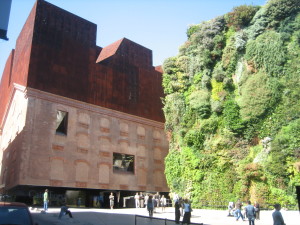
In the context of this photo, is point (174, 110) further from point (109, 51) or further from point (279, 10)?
point (109, 51)

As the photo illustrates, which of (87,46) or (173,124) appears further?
(87,46)

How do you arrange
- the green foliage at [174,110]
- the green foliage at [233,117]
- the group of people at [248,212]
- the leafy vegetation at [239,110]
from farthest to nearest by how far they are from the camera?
the green foliage at [174,110] → the green foliage at [233,117] → the leafy vegetation at [239,110] → the group of people at [248,212]

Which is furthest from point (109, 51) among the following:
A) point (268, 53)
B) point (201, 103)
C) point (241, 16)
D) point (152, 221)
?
point (152, 221)

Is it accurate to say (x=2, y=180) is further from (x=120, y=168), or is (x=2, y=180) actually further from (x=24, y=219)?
(x=24, y=219)

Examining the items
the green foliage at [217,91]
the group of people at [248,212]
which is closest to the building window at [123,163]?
the green foliage at [217,91]

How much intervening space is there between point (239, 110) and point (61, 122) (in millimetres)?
17708

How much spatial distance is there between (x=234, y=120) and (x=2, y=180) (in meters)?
27.8

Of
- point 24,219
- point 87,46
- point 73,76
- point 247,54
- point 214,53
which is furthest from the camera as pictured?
point 87,46

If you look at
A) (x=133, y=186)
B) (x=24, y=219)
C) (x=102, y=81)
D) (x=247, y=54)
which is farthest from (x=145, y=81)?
(x=24, y=219)

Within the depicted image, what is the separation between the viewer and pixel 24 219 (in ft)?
24.6

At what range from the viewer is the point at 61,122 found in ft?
104

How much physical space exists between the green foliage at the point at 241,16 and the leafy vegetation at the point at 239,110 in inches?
3.4

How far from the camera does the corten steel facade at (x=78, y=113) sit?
1178 inches

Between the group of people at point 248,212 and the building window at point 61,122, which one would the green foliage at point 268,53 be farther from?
the building window at point 61,122
